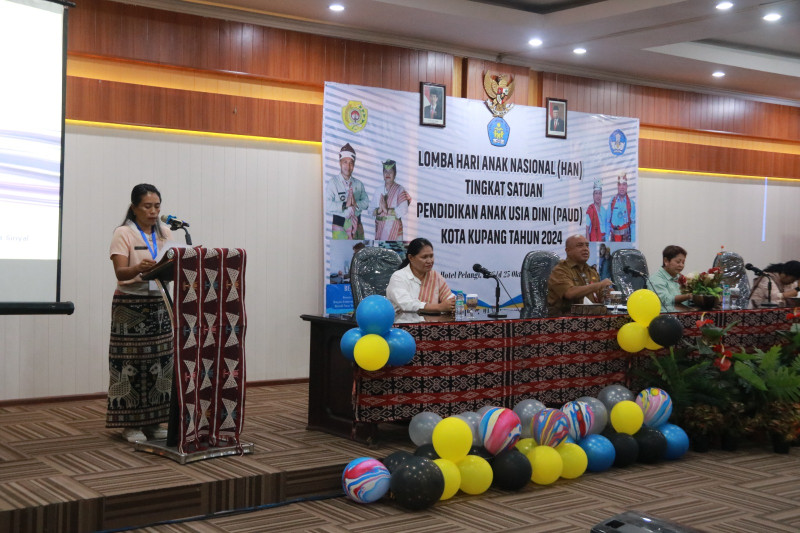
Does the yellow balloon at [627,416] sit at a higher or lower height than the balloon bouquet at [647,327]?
lower

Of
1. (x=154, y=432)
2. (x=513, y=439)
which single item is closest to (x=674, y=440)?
(x=513, y=439)

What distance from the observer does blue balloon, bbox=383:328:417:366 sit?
4.52 metres

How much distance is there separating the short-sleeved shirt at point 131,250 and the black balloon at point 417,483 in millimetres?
1691

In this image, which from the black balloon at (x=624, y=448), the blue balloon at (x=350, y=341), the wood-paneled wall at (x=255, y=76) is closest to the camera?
the blue balloon at (x=350, y=341)

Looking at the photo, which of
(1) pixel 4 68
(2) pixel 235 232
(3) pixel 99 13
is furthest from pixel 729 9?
(1) pixel 4 68

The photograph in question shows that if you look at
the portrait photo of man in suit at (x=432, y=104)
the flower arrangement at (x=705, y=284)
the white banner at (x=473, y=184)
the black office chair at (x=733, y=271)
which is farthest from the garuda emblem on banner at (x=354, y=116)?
the black office chair at (x=733, y=271)

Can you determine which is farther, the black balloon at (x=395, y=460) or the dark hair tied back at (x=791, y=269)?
the dark hair tied back at (x=791, y=269)

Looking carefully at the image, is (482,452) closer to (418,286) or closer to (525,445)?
(525,445)

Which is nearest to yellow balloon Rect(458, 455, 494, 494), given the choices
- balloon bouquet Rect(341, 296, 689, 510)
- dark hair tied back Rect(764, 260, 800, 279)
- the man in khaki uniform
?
balloon bouquet Rect(341, 296, 689, 510)

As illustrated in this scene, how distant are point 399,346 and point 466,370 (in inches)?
21.4

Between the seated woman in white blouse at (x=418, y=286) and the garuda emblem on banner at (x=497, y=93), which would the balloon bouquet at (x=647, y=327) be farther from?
the garuda emblem on banner at (x=497, y=93)

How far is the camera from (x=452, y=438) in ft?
13.4

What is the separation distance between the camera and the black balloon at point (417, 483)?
3955mm

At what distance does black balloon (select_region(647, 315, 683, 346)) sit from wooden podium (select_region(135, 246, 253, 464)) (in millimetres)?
2427
